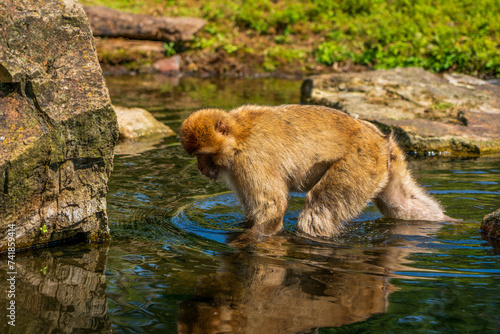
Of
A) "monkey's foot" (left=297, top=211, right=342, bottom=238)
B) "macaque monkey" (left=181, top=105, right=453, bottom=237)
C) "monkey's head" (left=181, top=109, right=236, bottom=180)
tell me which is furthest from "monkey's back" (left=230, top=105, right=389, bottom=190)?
"monkey's foot" (left=297, top=211, right=342, bottom=238)

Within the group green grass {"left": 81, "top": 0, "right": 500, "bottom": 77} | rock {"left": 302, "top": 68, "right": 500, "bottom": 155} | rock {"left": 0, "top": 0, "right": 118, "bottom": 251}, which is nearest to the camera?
rock {"left": 0, "top": 0, "right": 118, "bottom": 251}

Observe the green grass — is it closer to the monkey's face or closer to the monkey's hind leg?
the monkey's hind leg

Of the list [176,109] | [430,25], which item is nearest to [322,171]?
[176,109]

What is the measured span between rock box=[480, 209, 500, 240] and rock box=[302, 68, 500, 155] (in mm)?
2970

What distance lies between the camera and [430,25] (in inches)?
551

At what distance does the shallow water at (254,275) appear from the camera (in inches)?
109

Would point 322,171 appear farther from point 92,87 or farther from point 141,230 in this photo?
point 92,87

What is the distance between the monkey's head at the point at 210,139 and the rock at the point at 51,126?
0.52 m

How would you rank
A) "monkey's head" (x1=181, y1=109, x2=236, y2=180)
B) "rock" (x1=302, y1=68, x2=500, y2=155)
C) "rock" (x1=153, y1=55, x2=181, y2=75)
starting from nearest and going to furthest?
"monkey's head" (x1=181, y1=109, x2=236, y2=180), "rock" (x1=302, y1=68, x2=500, y2=155), "rock" (x1=153, y1=55, x2=181, y2=75)

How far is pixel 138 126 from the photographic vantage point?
25.2 feet

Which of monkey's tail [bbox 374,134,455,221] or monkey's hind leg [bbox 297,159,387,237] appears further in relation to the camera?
monkey's tail [bbox 374,134,455,221]

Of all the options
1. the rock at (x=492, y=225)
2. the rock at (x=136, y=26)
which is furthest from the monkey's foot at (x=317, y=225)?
the rock at (x=136, y=26)

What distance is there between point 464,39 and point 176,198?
390 inches

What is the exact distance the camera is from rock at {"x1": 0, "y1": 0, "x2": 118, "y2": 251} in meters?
3.39
